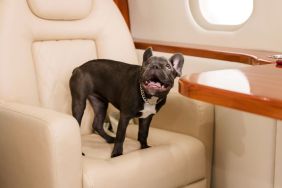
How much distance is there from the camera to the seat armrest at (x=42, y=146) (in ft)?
4.08

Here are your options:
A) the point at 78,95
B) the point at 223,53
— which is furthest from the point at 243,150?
A: the point at 78,95

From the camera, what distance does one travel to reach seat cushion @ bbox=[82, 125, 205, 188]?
4.30ft

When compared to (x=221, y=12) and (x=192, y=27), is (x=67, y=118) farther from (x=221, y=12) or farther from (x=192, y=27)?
(x=221, y=12)

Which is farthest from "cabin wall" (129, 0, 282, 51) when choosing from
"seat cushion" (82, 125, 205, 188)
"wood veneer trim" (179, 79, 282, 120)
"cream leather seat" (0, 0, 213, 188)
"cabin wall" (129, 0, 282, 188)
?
"wood veneer trim" (179, 79, 282, 120)

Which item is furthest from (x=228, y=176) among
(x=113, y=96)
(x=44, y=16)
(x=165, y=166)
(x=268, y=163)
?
(x=44, y=16)

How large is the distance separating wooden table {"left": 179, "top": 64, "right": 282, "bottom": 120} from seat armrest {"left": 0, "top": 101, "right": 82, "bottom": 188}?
0.42 metres

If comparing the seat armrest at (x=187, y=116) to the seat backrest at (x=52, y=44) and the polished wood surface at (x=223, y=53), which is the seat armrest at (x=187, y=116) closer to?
the polished wood surface at (x=223, y=53)

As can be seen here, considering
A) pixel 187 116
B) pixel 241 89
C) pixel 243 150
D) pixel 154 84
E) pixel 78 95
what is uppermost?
pixel 241 89

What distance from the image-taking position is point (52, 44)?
177cm

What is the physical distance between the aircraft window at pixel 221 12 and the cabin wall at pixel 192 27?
0.04m

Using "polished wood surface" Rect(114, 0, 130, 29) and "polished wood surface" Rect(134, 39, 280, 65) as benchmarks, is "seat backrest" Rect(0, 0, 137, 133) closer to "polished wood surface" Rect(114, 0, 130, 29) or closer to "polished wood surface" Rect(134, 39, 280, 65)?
"polished wood surface" Rect(134, 39, 280, 65)

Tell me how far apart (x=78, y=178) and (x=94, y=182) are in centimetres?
5

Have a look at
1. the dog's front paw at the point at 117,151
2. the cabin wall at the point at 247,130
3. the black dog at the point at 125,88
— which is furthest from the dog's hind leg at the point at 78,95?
the cabin wall at the point at 247,130

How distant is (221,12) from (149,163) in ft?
3.85
